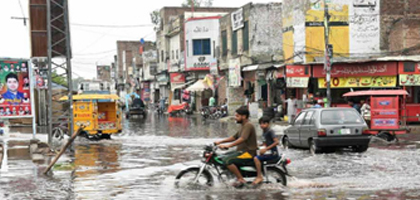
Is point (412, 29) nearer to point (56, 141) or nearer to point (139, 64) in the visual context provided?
point (56, 141)

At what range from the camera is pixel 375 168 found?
14.0m

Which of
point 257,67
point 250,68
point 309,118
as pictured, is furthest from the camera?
point 250,68

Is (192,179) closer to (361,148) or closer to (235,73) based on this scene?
(361,148)

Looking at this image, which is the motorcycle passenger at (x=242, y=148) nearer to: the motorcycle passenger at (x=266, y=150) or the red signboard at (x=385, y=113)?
the motorcycle passenger at (x=266, y=150)

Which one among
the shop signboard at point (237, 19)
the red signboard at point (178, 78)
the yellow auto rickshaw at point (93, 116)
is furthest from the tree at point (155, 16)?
the yellow auto rickshaw at point (93, 116)

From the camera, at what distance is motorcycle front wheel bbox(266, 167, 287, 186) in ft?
36.9

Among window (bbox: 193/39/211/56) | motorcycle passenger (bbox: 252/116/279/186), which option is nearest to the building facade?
window (bbox: 193/39/211/56)

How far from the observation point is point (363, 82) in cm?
3091

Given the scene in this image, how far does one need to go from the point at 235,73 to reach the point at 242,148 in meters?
33.8

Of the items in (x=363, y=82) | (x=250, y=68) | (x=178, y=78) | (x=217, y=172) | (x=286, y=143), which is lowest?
(x=286, y=143)

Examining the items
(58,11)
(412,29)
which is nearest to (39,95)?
(58,11)

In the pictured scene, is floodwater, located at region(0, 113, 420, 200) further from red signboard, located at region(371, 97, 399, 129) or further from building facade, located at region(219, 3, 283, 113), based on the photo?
building facade, located at region(219, 3, 283, 113)

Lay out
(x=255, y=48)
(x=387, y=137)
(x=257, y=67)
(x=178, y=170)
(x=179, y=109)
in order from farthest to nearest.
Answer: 1. (x=179, y=109)
2. (x=255, y=48)
3. (x=257, y=67)
4. (x=387, y=137)
5. (x=178, y=170)

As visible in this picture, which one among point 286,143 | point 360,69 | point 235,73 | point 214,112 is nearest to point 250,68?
point 235,73
